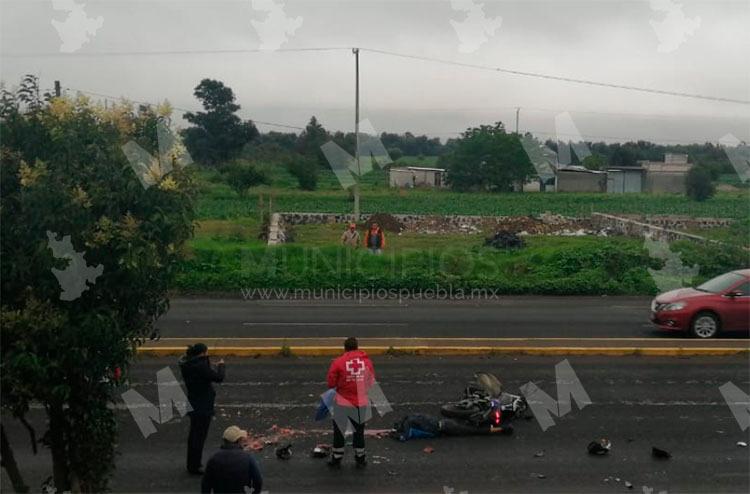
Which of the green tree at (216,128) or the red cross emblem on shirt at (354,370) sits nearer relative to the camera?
the red cross emblem on shirt at (354,370)

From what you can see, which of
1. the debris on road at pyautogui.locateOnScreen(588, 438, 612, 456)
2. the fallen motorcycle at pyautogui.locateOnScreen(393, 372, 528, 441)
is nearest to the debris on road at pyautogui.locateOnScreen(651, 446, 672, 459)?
the debris on road at pyautogui.locateOnScreen(588, 438, 612, 456)

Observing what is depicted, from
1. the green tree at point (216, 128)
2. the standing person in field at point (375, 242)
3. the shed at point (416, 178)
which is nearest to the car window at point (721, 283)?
the standing person in field at point (375, 242)

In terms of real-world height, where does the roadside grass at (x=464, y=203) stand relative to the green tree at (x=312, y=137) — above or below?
below

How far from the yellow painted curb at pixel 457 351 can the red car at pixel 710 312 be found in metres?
1.62

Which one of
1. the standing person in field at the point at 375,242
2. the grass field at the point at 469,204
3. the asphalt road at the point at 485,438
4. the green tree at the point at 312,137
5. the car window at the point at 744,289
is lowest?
the asphalt road at the point at 485,438

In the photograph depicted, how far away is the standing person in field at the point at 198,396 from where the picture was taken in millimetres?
8531

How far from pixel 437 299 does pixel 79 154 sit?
55.1 ft

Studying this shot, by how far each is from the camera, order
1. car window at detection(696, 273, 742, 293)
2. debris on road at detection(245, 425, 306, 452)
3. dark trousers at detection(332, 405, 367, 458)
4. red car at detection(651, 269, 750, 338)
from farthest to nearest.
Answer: car window at detection(696, 273, 742, 293) → red car at detection(651, 269, 750, 338) → debris on road at detection(245, 425, 306, 452) → dark trousers at detection(332, 405, 367, 458)

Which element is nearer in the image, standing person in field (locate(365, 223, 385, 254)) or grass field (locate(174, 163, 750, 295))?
grass field (locate(174, 163, 750, 295))

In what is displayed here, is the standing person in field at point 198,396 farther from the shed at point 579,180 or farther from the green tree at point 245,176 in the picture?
the shed at point 579,180

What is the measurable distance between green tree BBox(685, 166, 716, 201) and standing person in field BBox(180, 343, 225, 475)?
201ft

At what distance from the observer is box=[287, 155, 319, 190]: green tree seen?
210 feet

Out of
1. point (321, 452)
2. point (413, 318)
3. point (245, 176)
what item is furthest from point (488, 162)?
point (321, 452)

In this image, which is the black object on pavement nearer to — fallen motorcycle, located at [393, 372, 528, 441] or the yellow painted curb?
the yellow painted curb
